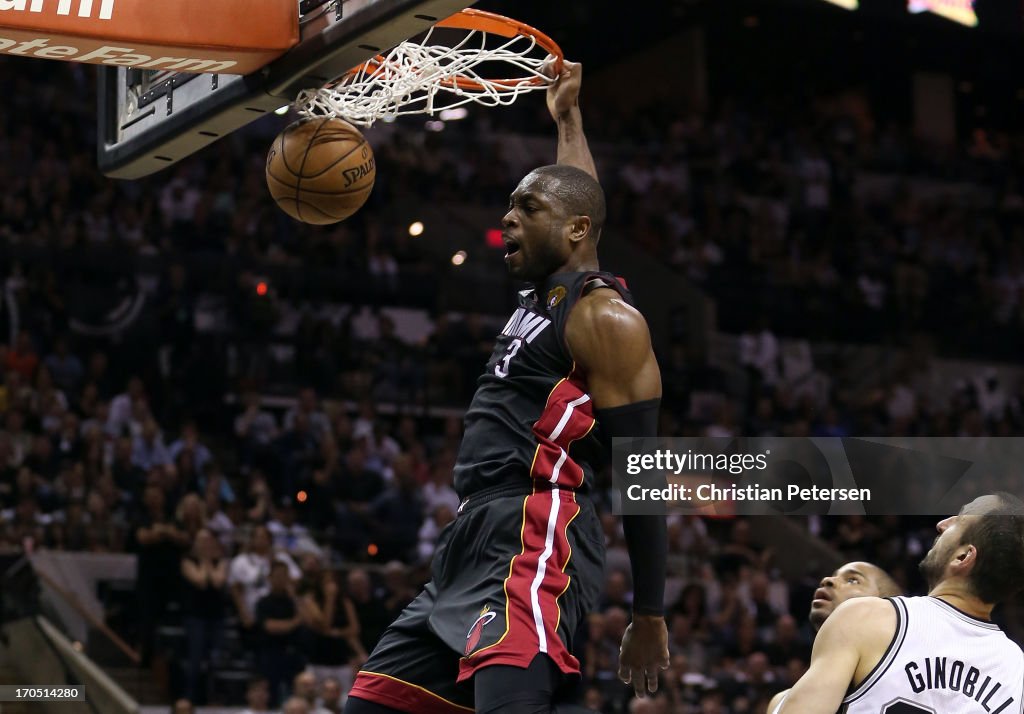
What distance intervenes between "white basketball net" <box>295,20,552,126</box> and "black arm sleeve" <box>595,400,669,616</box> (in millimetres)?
1483

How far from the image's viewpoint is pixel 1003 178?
66.4ft

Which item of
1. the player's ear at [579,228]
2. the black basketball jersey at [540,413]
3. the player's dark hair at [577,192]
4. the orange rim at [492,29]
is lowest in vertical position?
the black basketball jersey at [540,413]

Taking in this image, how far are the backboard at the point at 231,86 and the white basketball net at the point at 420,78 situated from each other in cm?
22

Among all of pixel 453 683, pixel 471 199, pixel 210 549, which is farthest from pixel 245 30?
pixel 471 199

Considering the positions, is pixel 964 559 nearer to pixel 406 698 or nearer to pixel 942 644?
pixel 942 644

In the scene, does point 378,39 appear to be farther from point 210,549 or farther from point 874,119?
point 874,119

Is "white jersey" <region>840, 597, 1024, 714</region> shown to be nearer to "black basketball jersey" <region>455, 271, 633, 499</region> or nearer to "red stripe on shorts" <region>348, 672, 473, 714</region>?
"black basketball jersey" <region>455, 271, 633, 499</region>

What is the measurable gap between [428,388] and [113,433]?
3.23 m

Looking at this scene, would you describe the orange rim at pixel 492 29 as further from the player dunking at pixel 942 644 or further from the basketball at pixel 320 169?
the player dunking at pixel 942 644

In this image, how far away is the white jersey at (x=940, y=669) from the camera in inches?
146

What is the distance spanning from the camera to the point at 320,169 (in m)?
5.03

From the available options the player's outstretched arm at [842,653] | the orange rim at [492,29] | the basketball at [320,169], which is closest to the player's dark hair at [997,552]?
the player's outstretched arm at [842,653]

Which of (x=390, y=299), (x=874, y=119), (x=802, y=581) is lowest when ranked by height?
(x=802, y=581)

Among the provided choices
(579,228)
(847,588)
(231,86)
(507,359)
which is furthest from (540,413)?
(231,86)
